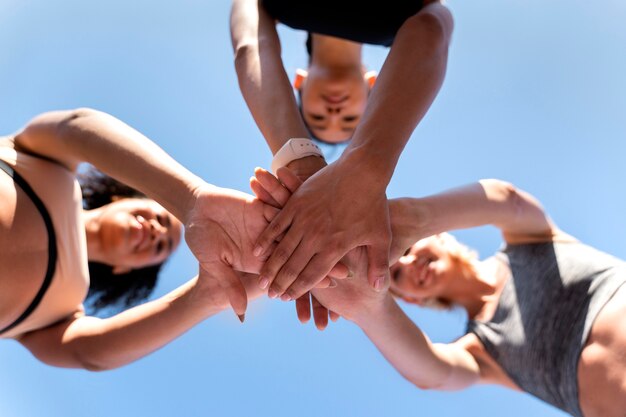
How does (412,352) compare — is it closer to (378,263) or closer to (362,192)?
(378,263)

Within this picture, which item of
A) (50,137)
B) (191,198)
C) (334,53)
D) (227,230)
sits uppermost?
(334,53)

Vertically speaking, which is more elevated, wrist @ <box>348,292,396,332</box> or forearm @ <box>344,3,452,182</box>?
forearm @ <box>344,3,452,182</box>

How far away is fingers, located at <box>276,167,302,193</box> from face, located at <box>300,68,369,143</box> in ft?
3.98

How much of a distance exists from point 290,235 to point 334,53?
151 cm

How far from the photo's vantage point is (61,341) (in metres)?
2.08

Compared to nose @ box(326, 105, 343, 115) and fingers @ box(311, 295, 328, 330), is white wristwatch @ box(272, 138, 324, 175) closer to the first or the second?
fingers @ box(311, 295, 328, 330)

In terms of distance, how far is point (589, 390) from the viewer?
6.54 feet

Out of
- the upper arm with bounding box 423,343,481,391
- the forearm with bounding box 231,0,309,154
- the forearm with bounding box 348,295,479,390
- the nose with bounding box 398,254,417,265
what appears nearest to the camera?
the forearm with bounding box 231,0,309,154

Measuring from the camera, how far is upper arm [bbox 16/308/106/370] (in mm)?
2057

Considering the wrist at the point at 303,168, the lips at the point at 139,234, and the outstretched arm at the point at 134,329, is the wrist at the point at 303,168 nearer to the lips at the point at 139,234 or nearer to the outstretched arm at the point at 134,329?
the outstretched arm at the point at 134,329

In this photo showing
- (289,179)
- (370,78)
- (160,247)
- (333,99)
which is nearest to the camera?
(289,179)

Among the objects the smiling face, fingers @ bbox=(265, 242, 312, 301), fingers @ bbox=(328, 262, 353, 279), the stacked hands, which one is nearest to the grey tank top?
the smiling face

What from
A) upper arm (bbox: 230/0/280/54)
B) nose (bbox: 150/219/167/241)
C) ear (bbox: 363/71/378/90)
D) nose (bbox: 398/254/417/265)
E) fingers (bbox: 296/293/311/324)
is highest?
upper arm (bbox: 230/0/280/54)

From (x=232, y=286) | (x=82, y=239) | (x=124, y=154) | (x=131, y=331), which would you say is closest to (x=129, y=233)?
(x=82, y=239)
